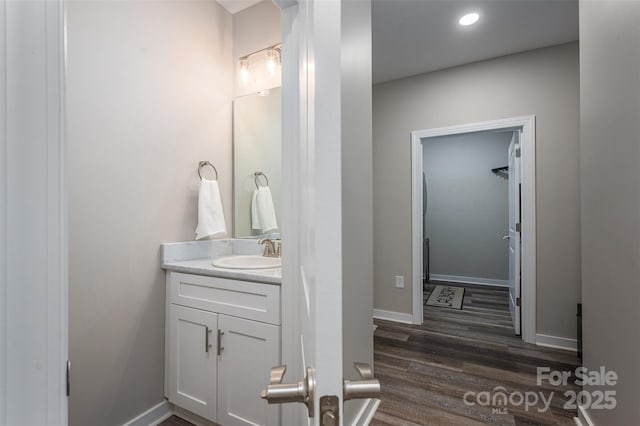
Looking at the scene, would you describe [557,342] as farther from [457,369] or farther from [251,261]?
[251,261]

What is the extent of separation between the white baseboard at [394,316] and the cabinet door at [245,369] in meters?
2.10

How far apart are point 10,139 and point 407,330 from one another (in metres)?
3.08

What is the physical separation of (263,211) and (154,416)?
4.35 ft

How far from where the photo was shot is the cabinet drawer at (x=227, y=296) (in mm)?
1330

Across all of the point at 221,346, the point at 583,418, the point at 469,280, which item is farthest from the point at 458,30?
the point at 469,280

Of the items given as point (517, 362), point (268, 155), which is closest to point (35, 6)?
point (268, 155)

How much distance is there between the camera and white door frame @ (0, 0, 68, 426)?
498 millimetres

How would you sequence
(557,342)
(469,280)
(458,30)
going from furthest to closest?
Result: (469,280)
(557,342)
(458,30)

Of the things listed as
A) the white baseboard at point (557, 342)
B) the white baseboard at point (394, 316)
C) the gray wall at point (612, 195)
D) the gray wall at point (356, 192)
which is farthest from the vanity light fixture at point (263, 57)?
the white baseboard at point (557, 342)

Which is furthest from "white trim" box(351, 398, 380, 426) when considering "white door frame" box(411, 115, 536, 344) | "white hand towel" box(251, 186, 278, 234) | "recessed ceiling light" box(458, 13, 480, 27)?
"recessed ceiling light" box(458, 13, 480, 27)

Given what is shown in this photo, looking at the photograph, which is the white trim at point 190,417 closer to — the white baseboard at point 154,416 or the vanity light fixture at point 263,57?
the white baseboard at point 154,416

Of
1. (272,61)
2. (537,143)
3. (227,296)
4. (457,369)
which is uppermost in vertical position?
(272,61)

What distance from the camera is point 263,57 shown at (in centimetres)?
202

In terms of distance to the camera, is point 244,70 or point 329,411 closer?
point 329,411
